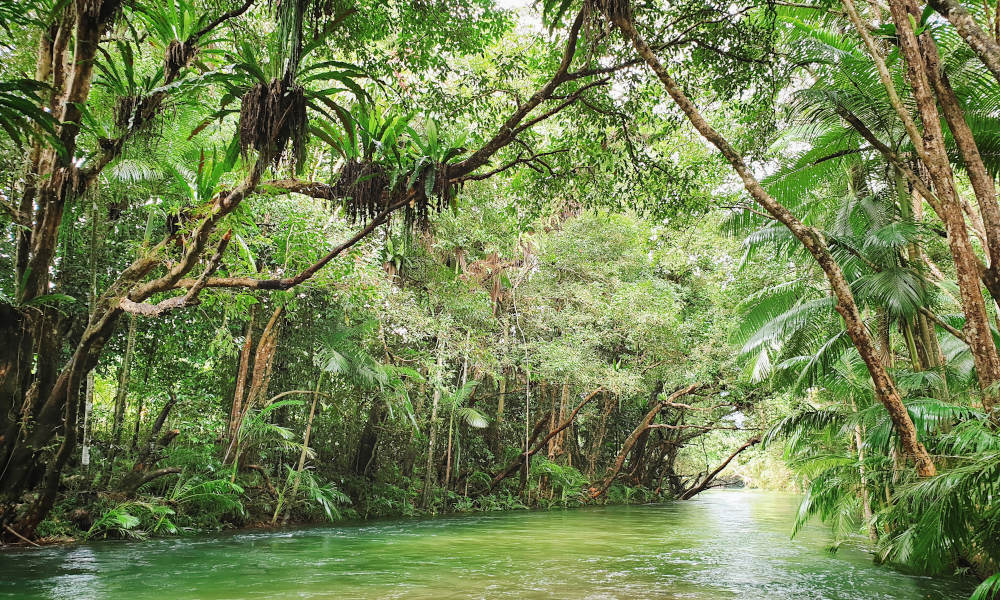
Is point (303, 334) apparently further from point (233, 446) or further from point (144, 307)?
point (144, 307)

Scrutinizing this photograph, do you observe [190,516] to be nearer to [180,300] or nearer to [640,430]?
[180,300]

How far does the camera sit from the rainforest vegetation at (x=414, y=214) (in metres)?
3.96

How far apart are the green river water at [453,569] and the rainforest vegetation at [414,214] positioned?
2.01 ft

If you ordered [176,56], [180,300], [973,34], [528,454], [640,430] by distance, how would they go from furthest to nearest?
[640,430] → [528,454] → [180,300] → [176,56] → [973,34]

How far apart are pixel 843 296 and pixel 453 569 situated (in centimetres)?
421

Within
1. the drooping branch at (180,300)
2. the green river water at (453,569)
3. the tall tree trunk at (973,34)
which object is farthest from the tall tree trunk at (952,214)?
the drooping branch at (180,300)

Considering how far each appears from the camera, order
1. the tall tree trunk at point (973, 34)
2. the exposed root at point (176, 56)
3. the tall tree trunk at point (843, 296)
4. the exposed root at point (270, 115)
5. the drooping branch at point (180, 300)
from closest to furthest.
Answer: the tall tree trunk at point (973, 34)
the exposed root at point (270, 115)
the tall tree trunk at point (843, 296)
the exposed root at point (176, 56)
the drooping branch at point (180, 300)

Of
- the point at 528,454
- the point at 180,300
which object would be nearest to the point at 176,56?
the point at 180,300

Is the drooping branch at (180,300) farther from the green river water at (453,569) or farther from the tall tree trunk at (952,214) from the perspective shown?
the tall tree trunk at (952,214)

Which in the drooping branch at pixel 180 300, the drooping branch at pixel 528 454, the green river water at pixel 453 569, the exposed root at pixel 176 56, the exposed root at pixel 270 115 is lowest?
the green river water at pixel 453 569

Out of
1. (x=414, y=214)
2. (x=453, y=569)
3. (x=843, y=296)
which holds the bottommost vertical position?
(x=453, y=569)

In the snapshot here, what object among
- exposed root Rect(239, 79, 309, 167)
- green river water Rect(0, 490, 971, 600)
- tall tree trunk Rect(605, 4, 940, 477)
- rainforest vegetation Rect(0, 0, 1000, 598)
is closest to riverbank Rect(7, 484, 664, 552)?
rainforest vegetation Rect(0, 0, 1000, 598)

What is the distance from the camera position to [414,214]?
4.98 meters

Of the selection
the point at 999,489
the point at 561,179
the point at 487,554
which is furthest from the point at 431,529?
the point at 999,489
